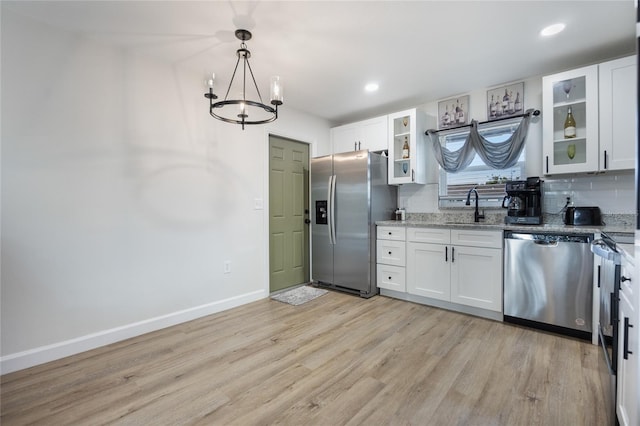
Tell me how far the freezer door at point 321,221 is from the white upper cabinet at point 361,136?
0.56 meters

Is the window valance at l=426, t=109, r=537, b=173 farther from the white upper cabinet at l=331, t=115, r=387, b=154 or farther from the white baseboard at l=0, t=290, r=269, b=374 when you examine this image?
the white baseboard at l=0, t=290, r=269, b=374

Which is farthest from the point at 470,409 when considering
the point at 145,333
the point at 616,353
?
the point at 145,333

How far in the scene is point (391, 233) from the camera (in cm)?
360

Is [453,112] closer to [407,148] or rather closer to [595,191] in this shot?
[407,148]

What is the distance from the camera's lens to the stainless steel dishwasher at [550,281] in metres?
2.39

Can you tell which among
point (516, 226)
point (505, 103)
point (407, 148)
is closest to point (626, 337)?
point (516, 226)

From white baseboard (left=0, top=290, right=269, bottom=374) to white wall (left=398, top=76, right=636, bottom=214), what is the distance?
2.98m

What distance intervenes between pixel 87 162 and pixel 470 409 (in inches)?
128

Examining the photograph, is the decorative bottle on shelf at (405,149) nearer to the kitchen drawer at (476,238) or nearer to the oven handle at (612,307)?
the kitchen drawer at (476,238)

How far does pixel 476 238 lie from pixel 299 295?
219 cm

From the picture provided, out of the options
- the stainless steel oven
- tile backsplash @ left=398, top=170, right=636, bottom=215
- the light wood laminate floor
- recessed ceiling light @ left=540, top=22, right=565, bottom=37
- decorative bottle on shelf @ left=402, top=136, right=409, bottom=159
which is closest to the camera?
the stainless steel oven

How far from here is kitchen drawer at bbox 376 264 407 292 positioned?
3.49 meters

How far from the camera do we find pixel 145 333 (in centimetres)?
264

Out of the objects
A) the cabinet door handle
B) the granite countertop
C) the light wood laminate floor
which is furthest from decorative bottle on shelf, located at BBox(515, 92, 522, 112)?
the cabinet door handle
